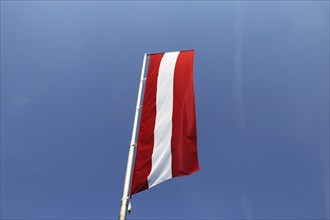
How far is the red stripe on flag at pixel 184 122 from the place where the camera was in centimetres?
707

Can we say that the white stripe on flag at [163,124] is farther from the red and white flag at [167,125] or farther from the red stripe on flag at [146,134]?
the red stripe on flag at [146,134]

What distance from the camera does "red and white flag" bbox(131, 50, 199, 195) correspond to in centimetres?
702

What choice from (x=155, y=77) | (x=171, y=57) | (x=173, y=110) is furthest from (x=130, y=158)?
(x=171, y=57)

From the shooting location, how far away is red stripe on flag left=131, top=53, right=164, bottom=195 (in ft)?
22.7

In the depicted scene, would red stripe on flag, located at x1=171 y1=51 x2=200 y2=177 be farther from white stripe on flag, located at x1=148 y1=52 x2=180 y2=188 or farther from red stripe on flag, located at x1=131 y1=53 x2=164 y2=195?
red stripe on flag, located at x1=131 y1=53 x2=164 y2=195

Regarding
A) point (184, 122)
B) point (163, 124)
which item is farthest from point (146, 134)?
point (184, 122)

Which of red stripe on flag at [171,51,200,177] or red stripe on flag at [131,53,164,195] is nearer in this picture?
red stripe on flag at [131,53,164,195]

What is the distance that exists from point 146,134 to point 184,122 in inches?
43.3

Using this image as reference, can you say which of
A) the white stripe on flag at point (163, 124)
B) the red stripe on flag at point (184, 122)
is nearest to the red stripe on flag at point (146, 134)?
the white stripe on flag at point (163, 124)

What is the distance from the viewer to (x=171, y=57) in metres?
9.26

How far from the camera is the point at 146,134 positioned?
771 cm

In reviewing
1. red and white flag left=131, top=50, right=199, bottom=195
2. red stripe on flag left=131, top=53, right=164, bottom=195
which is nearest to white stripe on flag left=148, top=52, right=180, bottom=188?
red and white flag left=131, top=50, right=199, bottom=195

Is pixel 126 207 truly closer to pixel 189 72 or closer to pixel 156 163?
pixel 156 163

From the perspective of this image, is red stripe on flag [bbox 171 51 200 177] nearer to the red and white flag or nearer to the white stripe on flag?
the red and white flag
